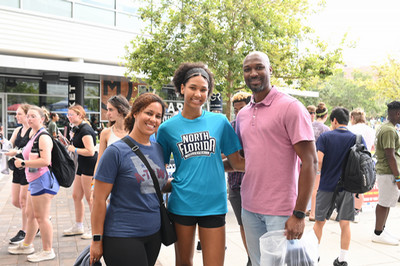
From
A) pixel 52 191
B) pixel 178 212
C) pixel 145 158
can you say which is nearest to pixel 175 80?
pixel 145 158

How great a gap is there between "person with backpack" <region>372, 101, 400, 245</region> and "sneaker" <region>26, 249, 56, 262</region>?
4626 mm

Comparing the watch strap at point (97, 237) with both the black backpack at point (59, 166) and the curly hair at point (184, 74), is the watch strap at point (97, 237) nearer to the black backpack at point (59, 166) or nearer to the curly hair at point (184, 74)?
the curly hair at point (184, 74)

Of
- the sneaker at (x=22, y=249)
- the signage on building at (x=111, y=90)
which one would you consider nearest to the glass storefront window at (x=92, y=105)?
the signage on building at (x=111, y=90)

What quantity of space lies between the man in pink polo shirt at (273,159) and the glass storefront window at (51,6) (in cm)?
1581

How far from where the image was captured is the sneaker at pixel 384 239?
5.48 metres

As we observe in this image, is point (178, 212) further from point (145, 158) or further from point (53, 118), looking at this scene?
point (53, 118)

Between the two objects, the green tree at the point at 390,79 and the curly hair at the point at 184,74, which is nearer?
the curly hair at the point at 184,74

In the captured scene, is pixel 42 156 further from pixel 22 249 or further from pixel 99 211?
pixel 99 211

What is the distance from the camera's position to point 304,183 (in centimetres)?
250

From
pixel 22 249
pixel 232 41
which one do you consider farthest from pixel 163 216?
pixel 232 41

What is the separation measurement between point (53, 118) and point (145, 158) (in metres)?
12.0

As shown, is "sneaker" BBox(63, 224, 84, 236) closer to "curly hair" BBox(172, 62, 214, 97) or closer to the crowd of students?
the crowd of students

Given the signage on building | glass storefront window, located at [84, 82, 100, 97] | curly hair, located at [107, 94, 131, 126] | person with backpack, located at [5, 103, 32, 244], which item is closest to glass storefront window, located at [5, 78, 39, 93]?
glass storefront window, located at [84, 82, 100, 97]

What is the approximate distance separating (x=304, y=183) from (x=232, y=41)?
7.16m
